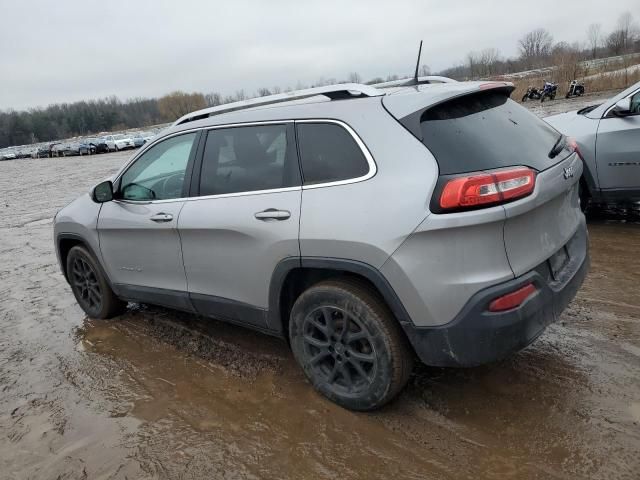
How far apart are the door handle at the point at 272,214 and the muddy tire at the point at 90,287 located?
2.24m

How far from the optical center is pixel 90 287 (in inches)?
187

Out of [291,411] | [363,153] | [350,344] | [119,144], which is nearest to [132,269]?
[291,411]

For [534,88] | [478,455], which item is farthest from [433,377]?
[534,88]

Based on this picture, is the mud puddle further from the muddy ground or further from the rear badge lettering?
the rear badge lettering

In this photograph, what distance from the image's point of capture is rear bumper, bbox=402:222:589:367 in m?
2.42

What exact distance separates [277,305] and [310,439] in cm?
80

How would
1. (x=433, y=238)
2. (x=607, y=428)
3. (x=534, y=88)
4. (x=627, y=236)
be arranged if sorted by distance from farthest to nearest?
(x=534, y=88), (x=627, y=236), (x=607, y=428), (x=433, y=238)

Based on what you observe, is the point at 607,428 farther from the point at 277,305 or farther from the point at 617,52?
the point at 617,52

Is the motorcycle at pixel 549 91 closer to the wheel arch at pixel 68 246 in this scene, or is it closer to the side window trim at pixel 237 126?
the wheel arch at pixel 68 246

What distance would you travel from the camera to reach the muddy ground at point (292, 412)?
2.54 meters

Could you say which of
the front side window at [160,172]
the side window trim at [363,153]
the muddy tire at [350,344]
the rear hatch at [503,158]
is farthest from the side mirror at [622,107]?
the front side window at [160,172]

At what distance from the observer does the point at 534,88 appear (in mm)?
33844

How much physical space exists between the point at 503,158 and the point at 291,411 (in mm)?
1900

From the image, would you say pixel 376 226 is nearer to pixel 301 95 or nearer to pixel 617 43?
pixel 301 95
